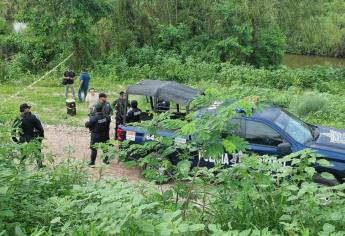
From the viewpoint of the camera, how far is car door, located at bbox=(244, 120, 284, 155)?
8.23 meters

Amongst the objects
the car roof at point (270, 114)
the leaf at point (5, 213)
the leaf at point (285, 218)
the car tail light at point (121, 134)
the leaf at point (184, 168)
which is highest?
the car roof at point (270, 114)

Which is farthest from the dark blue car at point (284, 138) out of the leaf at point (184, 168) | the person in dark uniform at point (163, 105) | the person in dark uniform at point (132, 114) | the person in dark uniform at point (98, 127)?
the leaf at point (184, 168)

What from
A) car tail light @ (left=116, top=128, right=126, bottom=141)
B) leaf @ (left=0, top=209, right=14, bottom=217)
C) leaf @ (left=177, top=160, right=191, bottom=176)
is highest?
leaf @ (left=177, top=160, right=191, bottom=176)

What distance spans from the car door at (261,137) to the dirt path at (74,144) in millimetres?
2398

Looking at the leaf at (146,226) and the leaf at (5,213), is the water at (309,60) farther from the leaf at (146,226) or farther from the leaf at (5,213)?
the leaf at (146,226)

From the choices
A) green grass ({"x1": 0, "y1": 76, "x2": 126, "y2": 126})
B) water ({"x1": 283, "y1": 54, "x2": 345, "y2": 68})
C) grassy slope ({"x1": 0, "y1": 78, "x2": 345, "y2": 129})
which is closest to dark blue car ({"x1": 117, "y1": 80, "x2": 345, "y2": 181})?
grassy slope ({"x1": 0, "y1": 78, "x2": 345, "y2": 129})

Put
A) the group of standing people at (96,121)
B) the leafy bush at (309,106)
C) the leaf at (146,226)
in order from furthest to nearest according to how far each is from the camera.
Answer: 1. the leafy bush at (309,106)
2. the group of standing people at (96,121)
3. the leaf at (146,226)

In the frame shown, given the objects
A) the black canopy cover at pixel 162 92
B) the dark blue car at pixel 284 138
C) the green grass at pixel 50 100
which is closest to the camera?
the dark blue car at pixel 284 138

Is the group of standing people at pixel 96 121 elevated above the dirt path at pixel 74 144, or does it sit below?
above

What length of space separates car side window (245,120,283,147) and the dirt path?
2409mm

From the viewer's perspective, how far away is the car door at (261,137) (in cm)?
823

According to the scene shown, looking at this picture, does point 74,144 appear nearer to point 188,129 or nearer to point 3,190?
point 3,190

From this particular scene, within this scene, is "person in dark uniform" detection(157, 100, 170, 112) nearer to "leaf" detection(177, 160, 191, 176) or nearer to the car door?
the car door

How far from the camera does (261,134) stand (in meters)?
8.36
